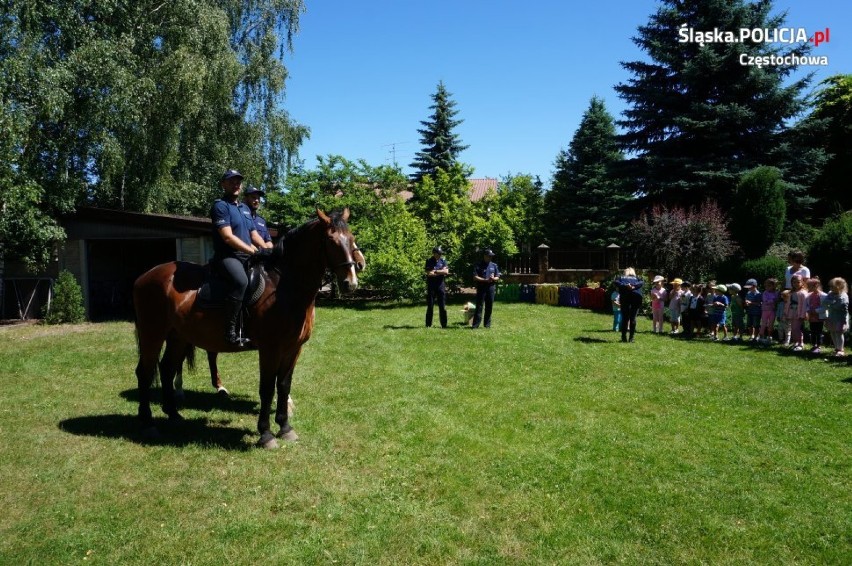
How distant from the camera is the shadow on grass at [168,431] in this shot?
6.07m

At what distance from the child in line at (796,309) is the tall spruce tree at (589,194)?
18.0 meters

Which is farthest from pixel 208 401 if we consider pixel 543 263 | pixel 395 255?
pixel 543 263

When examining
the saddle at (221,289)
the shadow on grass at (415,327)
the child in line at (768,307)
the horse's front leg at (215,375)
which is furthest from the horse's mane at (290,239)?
the child in line at (768,307)

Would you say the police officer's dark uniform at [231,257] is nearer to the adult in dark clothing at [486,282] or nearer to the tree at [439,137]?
the adult in dark clothing at [486,282]

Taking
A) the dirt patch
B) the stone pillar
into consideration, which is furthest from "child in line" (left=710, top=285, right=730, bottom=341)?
the dirt patch

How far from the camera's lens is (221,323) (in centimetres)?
628

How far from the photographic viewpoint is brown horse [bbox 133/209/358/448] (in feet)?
19.4

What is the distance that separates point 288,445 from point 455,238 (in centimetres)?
1872

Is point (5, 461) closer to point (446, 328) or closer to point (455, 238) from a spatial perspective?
point (446, 328)

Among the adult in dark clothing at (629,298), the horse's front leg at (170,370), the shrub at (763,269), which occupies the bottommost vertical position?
the horse's front leg at (170,370)

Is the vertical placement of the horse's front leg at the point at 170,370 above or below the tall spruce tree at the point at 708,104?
below

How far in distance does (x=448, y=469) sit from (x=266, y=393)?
2189mm

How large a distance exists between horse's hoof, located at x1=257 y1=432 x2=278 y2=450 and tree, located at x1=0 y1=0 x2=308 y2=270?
1460cm

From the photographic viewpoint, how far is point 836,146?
27859 millimetres
